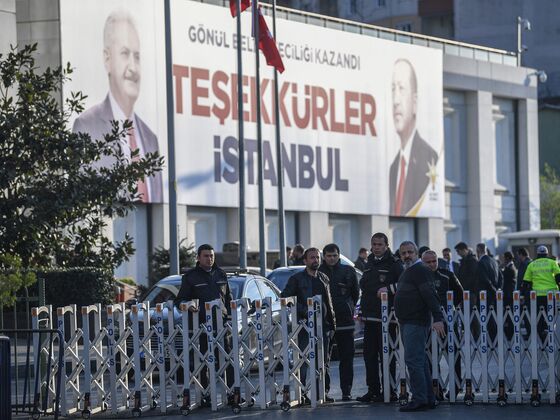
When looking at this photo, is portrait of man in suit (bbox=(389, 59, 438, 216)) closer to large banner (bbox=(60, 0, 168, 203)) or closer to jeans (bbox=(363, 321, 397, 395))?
large banner (bbox=(60, 0, 168, 203))

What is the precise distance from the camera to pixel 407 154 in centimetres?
5950

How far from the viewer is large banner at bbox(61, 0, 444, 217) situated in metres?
47.0

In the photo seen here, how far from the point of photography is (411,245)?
16.5 m

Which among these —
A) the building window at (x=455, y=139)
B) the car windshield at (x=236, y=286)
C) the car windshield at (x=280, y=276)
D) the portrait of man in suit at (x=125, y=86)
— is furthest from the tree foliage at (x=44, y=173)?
the building window at (x=455, y=139)

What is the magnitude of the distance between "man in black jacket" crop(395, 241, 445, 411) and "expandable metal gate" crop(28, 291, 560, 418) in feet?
2.58

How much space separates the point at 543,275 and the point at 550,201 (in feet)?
176

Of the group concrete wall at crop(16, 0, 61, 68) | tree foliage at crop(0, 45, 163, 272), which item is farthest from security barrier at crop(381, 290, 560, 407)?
concrete wall at crop(16, 0, 61, 68)

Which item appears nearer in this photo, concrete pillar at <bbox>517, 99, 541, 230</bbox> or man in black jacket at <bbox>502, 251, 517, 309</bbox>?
man in black jacket at <bbox>502, 251, 517, 309</bbox>

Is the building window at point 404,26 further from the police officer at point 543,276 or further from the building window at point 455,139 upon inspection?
the police officer at point 543,276

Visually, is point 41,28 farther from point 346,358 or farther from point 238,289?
point 346,358

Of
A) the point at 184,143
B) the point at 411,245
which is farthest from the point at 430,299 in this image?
the point at 184,143

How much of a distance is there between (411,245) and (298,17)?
130 feet

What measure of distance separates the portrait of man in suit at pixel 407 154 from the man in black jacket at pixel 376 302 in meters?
41.8

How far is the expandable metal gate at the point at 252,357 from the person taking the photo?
16328 millimetres
